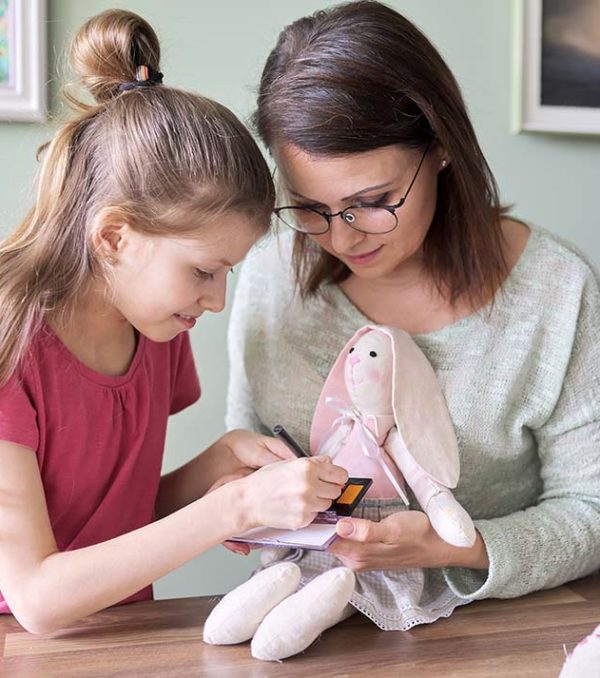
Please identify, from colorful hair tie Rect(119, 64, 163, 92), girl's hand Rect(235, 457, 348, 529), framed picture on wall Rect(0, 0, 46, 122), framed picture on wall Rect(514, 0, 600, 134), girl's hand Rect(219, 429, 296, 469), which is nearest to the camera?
girl's hand Rect(235, 457, 348, 529)

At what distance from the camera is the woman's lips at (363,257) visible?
131cm

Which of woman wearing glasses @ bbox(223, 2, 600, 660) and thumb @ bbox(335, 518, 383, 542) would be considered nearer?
thumb @ bbox(335, 518, 383, 542)

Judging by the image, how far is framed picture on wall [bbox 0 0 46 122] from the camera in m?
1.60

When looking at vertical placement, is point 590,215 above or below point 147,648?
above

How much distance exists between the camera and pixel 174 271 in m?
1.13

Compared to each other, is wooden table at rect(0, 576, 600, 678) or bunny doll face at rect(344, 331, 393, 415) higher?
bunny doll face at rect(344, 331, 393, 415)

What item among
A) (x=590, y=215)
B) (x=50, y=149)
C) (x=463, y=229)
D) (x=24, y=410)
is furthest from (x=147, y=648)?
(x=590, y=215)

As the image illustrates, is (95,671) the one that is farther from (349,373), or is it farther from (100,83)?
(100,83)

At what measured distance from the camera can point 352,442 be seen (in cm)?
A: 125

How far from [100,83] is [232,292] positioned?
615mm

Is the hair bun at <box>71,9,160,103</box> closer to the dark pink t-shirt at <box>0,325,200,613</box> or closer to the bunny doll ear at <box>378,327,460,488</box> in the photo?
the dark pink t-shirt at <box>0,325,200,613</box>

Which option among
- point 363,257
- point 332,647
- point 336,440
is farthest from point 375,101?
point 332,647

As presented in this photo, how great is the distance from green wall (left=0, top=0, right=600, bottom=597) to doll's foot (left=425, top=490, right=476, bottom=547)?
0.68 metres

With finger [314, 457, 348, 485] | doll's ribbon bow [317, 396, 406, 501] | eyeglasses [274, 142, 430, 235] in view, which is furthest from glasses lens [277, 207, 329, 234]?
finger [314, 457, 348, 485]
